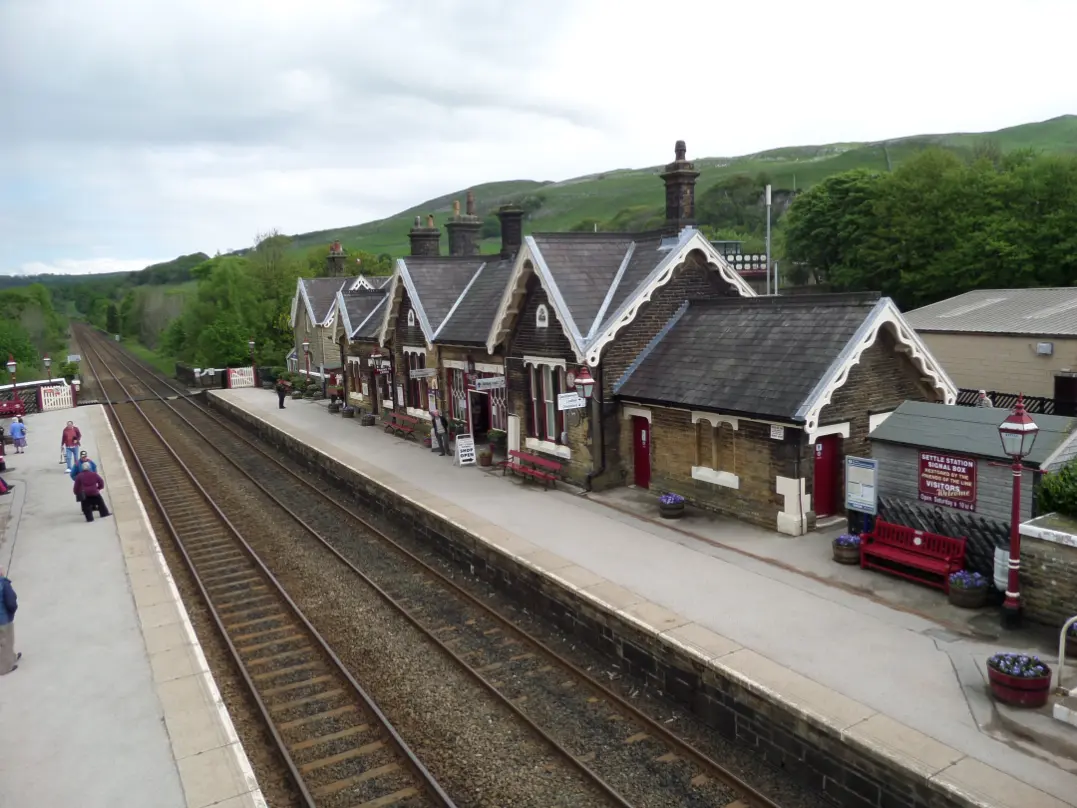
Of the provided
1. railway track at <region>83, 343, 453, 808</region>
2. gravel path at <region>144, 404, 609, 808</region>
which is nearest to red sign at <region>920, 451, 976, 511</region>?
gravel path at <region>144, 404, 609, 808</region>

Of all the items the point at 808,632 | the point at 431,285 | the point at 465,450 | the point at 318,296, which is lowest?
the point at 808,632

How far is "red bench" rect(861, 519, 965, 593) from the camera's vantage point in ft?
37.4

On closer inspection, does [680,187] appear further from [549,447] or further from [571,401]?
[549,447]

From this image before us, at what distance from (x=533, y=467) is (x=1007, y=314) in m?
16.7

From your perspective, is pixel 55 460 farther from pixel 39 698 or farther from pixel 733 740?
pixel 733 740

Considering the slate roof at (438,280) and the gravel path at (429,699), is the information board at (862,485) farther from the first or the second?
the slate roof at (438,280)

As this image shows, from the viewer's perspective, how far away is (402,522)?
18375mm

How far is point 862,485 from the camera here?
502 inches

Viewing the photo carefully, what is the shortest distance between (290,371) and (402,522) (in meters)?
34.8

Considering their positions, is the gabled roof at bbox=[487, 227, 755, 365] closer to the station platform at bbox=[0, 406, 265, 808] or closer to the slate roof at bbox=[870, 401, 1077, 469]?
the slate roof at bbox=[870, 401, 1077, 469]

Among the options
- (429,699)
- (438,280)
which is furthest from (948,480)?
(438,280)

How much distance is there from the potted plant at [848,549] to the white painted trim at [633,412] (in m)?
5.57

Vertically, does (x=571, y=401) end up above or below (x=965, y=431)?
above

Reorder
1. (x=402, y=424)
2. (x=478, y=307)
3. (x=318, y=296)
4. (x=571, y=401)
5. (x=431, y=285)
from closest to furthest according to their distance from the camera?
(x=571, y=401) → (x=478, y=307) → (x=431, y=285) → (x=402, y=424) → (x=318, y=296)
